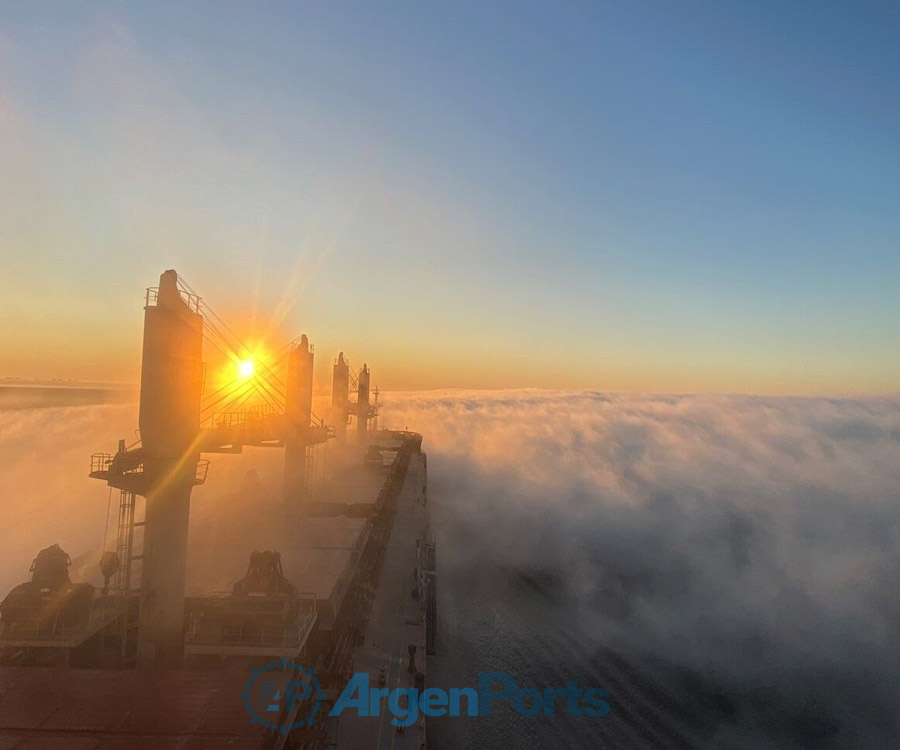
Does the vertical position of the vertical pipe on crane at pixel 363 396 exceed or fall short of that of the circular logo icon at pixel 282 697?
it exceeds it

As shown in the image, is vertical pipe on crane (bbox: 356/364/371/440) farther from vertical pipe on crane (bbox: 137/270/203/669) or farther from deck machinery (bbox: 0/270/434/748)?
vertical pipe on crane (bbox: 137/270/203/669)

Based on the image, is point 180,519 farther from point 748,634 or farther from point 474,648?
point 748,634

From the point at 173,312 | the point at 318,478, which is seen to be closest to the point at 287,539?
the point at 173,312

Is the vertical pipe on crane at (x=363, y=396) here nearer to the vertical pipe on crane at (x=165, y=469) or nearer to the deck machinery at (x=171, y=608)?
the deck machinery at (x=171, y=608)

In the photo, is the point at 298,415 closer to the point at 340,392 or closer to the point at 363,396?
the point at 340,392

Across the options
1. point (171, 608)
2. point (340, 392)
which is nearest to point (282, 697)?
point (171, 608)

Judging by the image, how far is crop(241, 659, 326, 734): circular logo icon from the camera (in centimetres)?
1430

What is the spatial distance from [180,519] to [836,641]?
6984 cm

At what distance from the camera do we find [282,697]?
15555 millimetres

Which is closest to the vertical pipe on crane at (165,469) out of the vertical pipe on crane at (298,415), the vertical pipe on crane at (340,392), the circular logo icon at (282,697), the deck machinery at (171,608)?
the deck machinery at (171,608)

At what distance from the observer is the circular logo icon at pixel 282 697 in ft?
46.9

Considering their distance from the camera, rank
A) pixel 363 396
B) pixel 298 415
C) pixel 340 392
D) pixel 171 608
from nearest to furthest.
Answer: pixel 171 608, pixel 298 415, pixel 340 392, pixel 363 396

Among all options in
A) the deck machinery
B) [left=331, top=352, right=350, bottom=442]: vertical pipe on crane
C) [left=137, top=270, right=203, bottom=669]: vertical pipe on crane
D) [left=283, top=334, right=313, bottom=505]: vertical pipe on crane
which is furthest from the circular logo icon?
[left=331, top=352, right=350, bottom=442]: vertical pipe on crane

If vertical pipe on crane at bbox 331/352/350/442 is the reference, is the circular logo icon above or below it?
below
